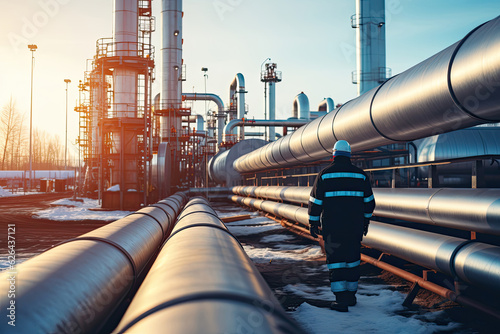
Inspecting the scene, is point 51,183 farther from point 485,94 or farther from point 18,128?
point 485,94

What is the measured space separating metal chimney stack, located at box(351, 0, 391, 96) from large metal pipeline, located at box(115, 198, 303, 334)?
17606mm

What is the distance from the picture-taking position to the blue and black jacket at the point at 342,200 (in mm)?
4730

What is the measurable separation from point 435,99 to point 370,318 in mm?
2617

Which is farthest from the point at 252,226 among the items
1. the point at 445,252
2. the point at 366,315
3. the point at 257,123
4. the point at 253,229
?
the point at 257,123

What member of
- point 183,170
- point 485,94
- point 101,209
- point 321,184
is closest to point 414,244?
point 321,184

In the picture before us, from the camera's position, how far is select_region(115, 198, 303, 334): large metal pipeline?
1686mm

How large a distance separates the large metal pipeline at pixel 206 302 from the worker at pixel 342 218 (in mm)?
2235

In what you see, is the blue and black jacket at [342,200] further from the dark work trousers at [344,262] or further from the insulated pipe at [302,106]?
the insulated pipe at [302,106]

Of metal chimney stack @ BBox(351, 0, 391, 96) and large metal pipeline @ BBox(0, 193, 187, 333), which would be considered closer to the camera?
large metal pipeline @ BBox(0, 193, 187, 333)

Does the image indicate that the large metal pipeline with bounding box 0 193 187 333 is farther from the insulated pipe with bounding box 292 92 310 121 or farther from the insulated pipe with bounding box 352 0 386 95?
the insulated pipe with bounding box 292 92 310 121

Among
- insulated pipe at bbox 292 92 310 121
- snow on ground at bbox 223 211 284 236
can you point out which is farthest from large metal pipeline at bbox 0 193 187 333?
insulated pipe at bbox 292 92 310 121

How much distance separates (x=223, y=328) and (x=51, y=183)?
170ft

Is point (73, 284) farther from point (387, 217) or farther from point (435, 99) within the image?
point (387, 217)

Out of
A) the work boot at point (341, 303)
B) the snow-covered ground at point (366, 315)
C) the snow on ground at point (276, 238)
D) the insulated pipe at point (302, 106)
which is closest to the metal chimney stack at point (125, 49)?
the snow on ground at point (276, 238)
